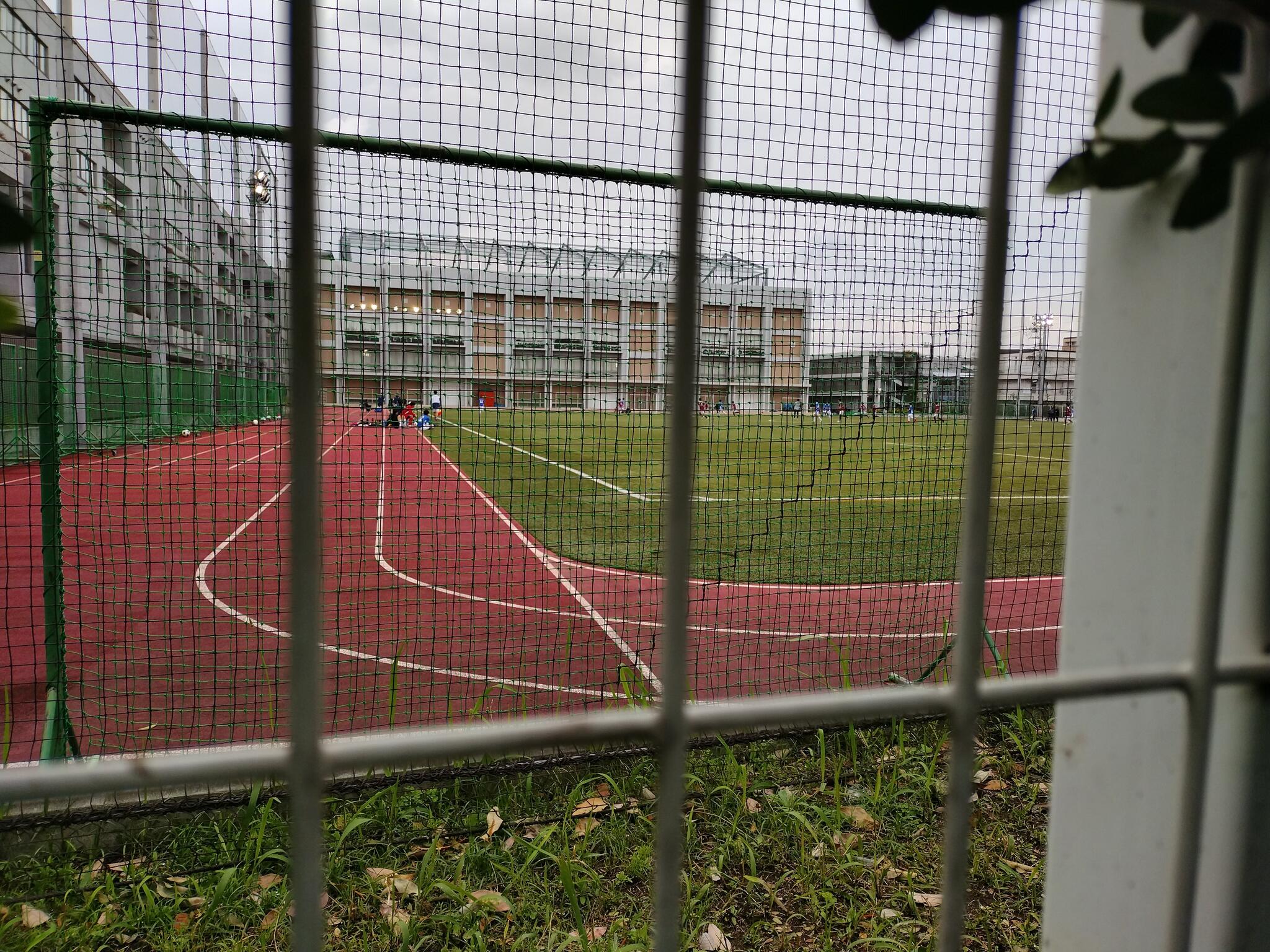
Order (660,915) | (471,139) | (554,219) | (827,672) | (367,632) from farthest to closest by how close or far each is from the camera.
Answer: (367,632) → (827,672) → (554,219) → (471,139) → (660,915)

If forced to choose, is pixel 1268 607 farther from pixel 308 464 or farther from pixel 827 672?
pixel 827 672

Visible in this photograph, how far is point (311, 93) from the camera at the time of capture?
370 mm

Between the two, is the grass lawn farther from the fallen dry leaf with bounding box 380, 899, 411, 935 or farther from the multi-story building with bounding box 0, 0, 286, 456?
the multi-story building with bounding box 0, 0, 286, 456

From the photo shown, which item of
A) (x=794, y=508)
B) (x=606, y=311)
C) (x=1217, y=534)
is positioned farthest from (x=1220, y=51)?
(x=794, y=508)

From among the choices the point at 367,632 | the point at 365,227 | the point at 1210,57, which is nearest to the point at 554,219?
the point at 365,227

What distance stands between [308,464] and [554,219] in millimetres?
3148

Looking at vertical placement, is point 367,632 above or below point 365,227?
below

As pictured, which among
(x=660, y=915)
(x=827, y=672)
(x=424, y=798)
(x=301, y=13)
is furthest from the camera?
(x=827, y=672)

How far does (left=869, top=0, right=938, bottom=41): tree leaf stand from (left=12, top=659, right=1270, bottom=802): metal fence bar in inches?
17.9

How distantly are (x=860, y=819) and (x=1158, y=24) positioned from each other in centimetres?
220

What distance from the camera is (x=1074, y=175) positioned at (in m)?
0.57

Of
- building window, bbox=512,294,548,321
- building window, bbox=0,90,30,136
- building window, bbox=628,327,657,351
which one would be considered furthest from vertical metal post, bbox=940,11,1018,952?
building window, bbox=512,294,548,321

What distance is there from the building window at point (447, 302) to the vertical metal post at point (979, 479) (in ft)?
12.6

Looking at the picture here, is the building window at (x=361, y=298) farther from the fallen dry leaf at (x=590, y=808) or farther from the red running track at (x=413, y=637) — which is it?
the fallen dry leaf at (x=590, y=808)
